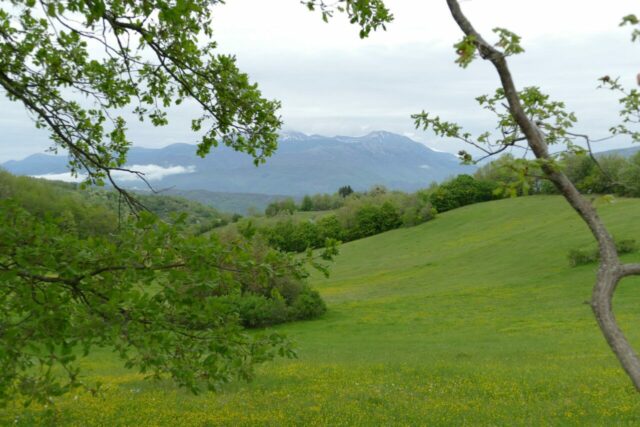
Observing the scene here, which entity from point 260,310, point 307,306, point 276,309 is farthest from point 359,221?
point 260,310

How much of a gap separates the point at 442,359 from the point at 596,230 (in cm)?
1802

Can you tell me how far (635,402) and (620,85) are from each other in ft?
27.3

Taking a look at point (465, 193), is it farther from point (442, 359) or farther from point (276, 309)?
point (442, 359)

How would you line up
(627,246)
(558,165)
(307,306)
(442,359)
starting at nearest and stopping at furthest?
(558,165), (442,359), (307,306), (627,246)

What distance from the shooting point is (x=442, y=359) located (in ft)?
67.3

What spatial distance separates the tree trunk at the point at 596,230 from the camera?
10.6ft

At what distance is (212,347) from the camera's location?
5.70 meters

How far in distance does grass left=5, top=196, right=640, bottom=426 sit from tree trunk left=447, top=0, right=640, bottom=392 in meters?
3.24

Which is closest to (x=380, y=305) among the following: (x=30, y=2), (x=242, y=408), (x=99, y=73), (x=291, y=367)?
(x=291, y=367)

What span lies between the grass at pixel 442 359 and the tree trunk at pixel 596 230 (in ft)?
10.6

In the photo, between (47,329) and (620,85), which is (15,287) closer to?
(47,329)

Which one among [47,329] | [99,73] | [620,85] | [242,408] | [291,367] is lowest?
[291,367]

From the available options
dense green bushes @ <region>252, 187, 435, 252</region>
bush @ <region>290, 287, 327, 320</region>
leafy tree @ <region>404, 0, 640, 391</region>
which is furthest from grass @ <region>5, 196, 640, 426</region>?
dense green bushes @ <region>252, 187, 435, 252</region>

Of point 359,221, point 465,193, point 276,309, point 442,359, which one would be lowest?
point 276,309
